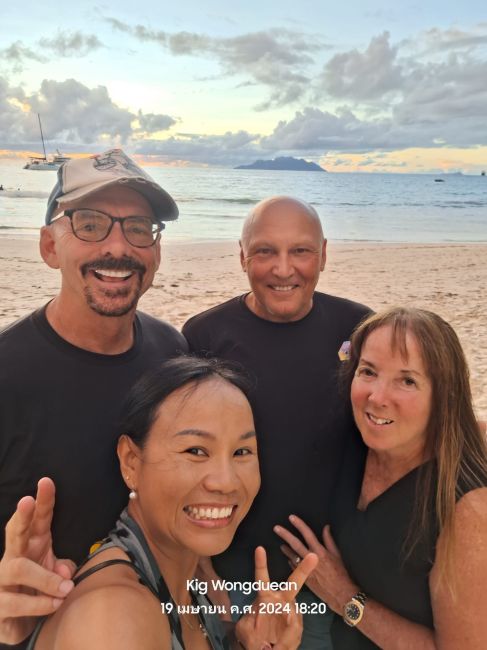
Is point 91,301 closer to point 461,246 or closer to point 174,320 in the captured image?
point 174,320

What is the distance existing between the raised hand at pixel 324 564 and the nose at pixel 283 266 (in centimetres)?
155

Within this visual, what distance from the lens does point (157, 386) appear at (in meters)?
2.47

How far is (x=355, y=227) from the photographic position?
34625 millimetres

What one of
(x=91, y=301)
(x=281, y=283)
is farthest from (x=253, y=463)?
(x=281, y=283)

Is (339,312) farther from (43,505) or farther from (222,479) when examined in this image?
(43,505)

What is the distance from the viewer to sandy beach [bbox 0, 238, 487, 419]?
39.0ft

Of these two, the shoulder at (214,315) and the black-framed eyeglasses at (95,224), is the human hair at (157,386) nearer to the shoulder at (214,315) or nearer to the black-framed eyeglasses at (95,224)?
the black-framed eyeglasses at (95,224)

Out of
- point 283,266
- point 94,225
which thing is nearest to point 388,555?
point 283,266

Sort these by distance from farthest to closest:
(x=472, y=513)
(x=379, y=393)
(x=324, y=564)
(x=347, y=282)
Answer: (x=347, y=282)
(x=324, y=564)
(x=379, y=393)
(x=472, y=513)

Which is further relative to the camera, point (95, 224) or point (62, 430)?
point (95, 224)

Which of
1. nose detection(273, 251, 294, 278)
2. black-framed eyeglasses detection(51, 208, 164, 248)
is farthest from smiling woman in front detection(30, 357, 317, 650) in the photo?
nose detection(273, 251, 294, 278)

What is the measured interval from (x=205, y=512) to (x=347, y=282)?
49.2 ft

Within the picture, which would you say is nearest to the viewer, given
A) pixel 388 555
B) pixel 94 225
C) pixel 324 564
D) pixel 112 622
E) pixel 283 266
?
pixel 112 622

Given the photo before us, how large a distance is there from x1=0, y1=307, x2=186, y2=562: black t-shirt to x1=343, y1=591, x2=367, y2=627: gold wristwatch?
127 cm
